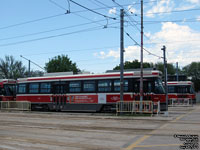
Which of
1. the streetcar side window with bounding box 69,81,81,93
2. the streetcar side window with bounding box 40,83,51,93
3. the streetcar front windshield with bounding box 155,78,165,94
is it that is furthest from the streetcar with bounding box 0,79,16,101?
the streetcar front windshield with bounding box 155,78,165,94

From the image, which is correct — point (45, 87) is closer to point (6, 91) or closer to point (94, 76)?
point (94, 76)

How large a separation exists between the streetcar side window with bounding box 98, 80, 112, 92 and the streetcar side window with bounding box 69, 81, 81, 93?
2110mm

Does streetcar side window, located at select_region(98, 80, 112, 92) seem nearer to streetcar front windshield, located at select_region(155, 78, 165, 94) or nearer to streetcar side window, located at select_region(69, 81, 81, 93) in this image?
streetcar side window, located at select_region(69, 81, 81, 93)

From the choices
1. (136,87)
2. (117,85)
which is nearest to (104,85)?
(117,85)

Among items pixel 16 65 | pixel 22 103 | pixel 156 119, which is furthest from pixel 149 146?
pixel 16 65

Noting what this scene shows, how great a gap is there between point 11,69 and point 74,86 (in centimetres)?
5451

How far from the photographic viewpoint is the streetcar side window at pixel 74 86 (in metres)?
22.8

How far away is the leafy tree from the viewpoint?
71.1 metres

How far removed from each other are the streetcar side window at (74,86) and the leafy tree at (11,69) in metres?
50.0

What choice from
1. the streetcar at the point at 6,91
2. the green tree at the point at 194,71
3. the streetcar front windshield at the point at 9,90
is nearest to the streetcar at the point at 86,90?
the streetcar at the point at 6,91

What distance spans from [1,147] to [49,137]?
2220mm

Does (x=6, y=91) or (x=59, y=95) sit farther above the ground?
(x=6, y=91)

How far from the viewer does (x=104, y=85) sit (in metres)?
21.5

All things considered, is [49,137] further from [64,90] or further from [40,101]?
[40,101]
